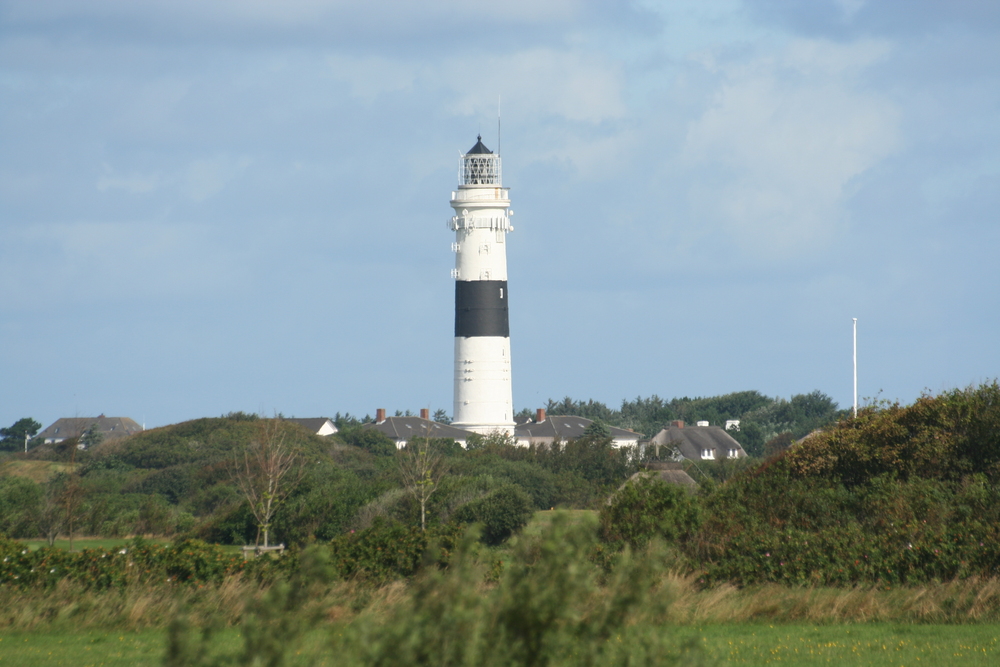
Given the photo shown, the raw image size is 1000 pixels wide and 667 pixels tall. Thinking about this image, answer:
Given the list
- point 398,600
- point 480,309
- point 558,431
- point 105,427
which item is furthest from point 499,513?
point 105,427

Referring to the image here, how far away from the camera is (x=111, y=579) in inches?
560

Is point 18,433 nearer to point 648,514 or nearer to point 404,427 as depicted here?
point 404,427

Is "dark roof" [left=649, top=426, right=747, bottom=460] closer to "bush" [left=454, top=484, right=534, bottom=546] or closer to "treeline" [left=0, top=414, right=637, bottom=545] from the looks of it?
"treeline" [left=0, top=414, right=637, bottom=545]

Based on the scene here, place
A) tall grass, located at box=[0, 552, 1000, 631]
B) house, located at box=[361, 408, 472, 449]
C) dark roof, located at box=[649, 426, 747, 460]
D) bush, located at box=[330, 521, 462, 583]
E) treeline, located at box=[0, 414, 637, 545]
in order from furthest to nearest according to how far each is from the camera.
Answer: dark roof, located at box=[649, 426, 747, 460] < house, located at box=[361, 408, 472, 449] < treeline, located at box=[0, 414, 637, 545] < bush, located at box=[330, 521, 462, 583] < tall grass, located at box=[0, 552, 1000, 631]

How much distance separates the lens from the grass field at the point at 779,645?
10.9 metres

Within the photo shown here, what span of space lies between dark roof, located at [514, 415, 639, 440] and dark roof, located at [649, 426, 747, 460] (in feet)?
7.08

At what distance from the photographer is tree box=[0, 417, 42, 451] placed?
80.6 m

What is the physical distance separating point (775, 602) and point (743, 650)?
2.60 metres

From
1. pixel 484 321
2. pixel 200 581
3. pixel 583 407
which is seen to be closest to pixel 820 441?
pixel 200 581

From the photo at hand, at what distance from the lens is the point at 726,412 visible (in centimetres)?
9281

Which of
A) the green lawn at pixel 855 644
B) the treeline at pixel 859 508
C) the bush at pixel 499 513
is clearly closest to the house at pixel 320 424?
the bush at pixel 499 513

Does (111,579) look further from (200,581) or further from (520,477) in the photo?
(520,477)

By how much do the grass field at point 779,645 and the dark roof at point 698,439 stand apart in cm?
5739

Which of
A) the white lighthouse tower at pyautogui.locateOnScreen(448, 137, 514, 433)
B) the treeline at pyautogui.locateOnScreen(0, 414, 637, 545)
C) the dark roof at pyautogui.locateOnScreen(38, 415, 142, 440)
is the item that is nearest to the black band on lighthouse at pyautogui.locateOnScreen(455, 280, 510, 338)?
the white lighthouse tower at pyautogui.locateOnScreen(448, 137, 514, 433)
